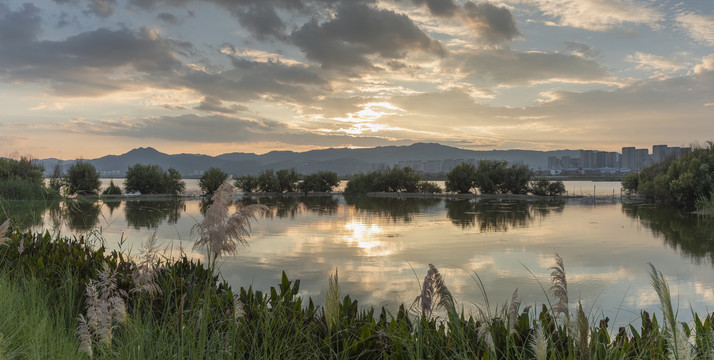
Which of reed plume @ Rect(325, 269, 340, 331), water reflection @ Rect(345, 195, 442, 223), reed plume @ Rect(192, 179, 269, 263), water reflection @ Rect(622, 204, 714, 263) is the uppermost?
reed plume @ Rect(192, 179, 269, 263)

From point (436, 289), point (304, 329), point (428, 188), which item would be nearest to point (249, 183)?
point (428, 188)

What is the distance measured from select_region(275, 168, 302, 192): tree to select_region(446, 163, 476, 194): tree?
48.6ft

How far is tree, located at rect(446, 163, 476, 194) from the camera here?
122ft

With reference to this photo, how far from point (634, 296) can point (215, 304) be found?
6.81 meters

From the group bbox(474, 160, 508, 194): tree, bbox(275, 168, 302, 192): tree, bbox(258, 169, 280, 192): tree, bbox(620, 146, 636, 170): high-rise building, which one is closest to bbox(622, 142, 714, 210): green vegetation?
bbox(474, 160, 508, 194): tree

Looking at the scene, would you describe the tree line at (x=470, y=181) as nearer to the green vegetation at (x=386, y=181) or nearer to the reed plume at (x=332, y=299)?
the green vegetation at (x=386, y=181)

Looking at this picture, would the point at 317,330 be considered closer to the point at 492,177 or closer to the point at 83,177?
the point at 83,177

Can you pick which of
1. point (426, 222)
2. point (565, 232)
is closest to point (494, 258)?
point (565, 232)

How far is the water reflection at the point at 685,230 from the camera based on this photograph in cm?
1084

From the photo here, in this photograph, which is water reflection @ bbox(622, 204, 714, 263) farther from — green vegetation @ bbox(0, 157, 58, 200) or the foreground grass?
green vegetation @ bbox(0, 157, 58, 200)

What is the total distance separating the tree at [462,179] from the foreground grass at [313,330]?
3500cm

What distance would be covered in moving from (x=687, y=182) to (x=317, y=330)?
89.0 feet

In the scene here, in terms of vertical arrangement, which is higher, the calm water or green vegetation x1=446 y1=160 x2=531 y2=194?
green vegetation x1=446 y1=160 x2=531 y2=194

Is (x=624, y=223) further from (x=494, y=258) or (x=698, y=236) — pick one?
(x=494, y=258)
